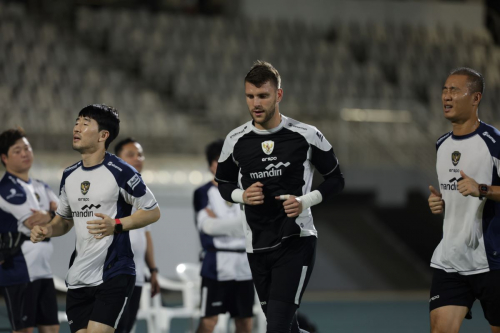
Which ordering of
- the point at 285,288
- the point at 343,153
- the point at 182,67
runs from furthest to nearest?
the point at 182,67
the point at 343,153
the point at 285,288

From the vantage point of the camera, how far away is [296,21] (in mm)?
22531

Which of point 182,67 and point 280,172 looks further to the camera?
point 182,67

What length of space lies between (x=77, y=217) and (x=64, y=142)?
9688mm

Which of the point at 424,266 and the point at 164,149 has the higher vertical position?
the point at 164,149

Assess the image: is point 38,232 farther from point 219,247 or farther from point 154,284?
point 219,247

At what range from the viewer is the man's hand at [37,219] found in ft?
21.4

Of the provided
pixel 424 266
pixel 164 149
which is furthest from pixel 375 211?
pixel 164 149

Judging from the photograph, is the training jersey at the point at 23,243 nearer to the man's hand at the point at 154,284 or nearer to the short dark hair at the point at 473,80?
the man's hand at the point at 154,284

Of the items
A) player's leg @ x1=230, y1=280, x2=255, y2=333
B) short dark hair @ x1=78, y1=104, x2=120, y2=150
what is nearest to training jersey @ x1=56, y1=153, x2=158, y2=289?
short dark hair @ x1=78, y1=104, x2=120, y2=150

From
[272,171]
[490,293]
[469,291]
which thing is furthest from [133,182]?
[490,293]

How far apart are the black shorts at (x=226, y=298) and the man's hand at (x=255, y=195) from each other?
2.20 metres

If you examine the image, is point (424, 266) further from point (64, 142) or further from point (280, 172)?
point (280, 172)

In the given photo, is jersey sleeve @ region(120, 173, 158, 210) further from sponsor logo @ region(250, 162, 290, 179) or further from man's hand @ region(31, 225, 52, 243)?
sponsor logo @ region(250, 162, 290, 179)

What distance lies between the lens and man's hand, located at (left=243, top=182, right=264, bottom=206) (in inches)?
203
